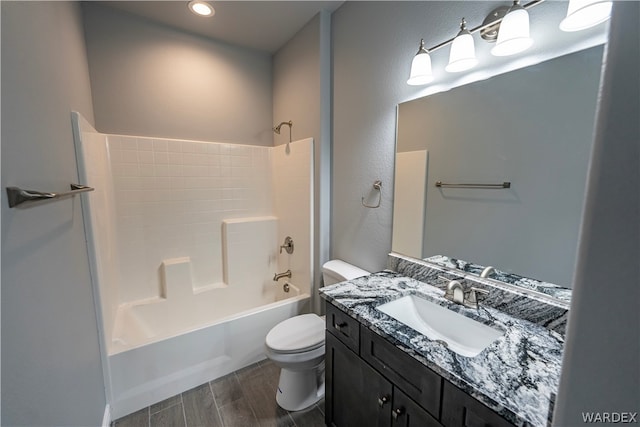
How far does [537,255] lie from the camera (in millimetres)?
1028

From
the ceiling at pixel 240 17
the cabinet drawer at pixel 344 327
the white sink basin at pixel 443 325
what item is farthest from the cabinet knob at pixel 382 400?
the ceiling at pixel 240 17

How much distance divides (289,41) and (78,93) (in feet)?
5.34

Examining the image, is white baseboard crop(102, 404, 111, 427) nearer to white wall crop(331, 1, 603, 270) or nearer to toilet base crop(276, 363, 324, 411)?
toilet base crop(276, 363, 324, 411)

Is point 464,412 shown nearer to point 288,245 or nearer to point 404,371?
point 404,371

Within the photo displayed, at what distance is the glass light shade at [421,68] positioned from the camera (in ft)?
4.20

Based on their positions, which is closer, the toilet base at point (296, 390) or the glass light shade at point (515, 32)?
the glass light shade at point (515, 32)

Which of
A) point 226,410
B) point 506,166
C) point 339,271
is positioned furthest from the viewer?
point 339,271

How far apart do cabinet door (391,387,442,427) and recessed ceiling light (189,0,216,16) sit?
2.56m

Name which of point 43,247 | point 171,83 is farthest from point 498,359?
point 171,83

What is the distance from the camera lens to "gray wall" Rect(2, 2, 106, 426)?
2.21ft

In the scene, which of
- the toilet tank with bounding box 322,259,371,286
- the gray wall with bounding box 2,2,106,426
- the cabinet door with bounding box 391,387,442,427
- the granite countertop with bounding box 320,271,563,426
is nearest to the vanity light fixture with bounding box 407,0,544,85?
the granite countertop with bounding box 320,271,563,426

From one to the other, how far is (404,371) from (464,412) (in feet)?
0.69

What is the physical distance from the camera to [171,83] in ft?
7.10

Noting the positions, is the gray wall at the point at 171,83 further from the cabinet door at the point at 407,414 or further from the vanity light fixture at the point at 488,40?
the cabinet door at the point at 407,414
